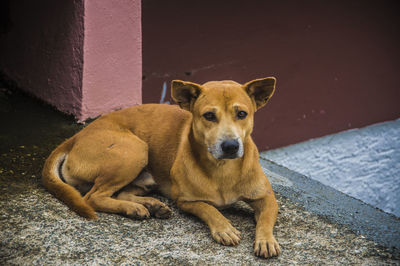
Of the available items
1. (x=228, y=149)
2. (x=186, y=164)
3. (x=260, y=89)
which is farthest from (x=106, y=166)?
(x=260, y=89)

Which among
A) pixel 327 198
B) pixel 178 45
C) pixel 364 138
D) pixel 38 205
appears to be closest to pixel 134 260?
pixel 38 205

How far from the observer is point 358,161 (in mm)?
6562

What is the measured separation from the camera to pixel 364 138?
21.4ft

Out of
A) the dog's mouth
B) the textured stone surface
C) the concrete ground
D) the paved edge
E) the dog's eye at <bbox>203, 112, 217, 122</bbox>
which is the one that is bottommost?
the textured stone surface

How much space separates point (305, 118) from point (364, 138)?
112 cm

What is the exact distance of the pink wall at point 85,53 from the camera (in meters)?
4.14

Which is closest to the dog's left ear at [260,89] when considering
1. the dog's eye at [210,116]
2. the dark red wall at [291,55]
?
the dog's eye at [210,116]

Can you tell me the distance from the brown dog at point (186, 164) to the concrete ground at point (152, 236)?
9 centimetres

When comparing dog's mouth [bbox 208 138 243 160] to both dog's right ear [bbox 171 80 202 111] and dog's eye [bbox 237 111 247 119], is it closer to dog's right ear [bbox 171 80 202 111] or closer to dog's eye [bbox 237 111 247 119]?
dog's eye [bbox 237 111 247 119]

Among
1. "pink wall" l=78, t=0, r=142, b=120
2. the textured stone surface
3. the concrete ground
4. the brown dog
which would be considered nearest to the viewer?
the concrete ground

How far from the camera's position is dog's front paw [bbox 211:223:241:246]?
9.00 feet

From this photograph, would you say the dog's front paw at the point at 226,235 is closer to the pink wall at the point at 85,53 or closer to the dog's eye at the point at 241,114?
the dog's eye at the point at 241,114

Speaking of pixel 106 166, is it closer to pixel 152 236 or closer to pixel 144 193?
pixel 144 193

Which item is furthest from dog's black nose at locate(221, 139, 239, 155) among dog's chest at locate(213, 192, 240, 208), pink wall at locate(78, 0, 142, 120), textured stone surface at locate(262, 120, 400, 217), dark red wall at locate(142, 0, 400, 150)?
textured stone surface at locate(262, 120, 400, 217)
